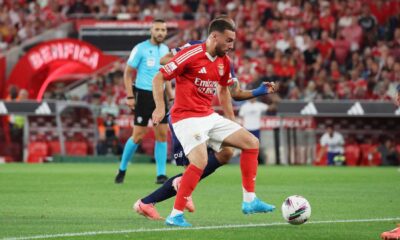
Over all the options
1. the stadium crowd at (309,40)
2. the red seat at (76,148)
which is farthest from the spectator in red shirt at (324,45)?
the red seat at (76,148)

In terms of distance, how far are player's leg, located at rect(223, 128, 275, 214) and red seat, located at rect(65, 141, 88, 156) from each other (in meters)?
18.3

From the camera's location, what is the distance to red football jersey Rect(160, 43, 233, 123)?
941cm

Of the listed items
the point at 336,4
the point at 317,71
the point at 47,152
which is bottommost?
the point at 47,152

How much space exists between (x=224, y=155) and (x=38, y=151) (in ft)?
59.3

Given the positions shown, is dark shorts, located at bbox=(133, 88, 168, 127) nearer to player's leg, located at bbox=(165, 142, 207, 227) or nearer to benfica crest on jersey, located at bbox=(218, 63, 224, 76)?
benfica crest on jersey, located at bbox=(218, 63, 224, 76)

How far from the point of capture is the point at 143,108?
1561cm

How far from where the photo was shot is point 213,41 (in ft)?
30.9

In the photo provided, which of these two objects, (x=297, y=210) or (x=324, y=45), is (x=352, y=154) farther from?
(x=297, y=210)

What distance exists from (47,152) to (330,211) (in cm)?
1760

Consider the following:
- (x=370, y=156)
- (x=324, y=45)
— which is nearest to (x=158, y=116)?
(x=370, y=156)

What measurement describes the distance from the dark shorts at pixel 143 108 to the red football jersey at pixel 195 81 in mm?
5962

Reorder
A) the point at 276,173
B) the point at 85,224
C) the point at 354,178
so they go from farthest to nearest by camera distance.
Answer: the point at 276,173 → the point at 354,178 → the point at 85,224

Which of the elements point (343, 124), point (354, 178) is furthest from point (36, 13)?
point (354, 178)

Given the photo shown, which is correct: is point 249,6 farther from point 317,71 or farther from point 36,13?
point 36,13
